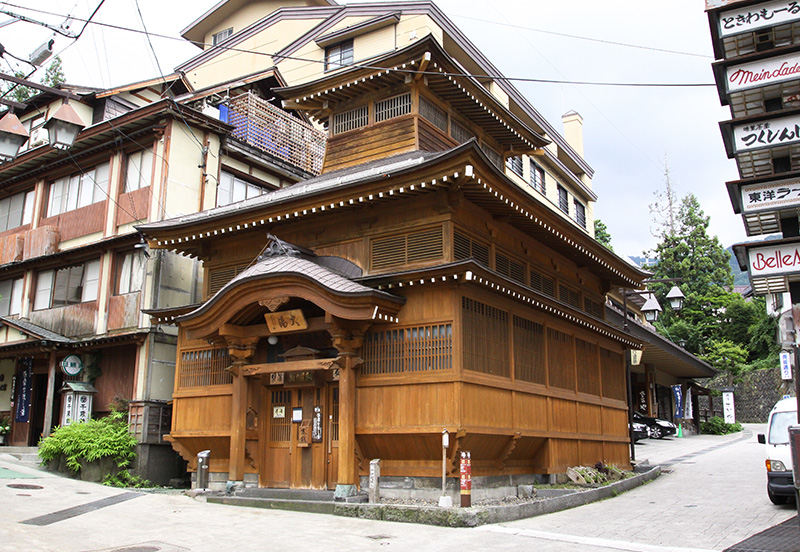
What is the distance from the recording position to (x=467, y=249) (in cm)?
1578

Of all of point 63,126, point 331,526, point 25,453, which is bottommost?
point 331,526

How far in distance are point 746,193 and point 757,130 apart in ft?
3.75

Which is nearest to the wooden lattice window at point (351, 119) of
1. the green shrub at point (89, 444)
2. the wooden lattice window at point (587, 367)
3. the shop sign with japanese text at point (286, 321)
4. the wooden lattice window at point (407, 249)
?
the wooden lattice window at point (407, 249)

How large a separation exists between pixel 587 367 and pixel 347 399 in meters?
8.82

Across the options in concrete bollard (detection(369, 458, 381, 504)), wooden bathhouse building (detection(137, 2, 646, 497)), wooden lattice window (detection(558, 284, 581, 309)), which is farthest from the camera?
wooden lattice window (detection(558, 284, 581, 309))

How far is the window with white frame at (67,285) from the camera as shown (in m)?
23.6

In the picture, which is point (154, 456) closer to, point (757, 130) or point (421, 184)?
point (421, 184)

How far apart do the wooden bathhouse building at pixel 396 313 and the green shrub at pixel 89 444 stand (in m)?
2.25

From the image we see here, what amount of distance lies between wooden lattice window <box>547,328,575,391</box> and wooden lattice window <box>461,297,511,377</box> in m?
2.58

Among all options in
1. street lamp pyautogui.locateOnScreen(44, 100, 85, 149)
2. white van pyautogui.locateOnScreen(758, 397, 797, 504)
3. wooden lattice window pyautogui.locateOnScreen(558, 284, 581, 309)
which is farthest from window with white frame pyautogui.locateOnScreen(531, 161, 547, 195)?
street lamp pyautogui.locateOnScreen(44, 100, 85, 149)

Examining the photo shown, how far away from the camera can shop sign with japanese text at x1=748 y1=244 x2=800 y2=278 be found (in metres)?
11.6

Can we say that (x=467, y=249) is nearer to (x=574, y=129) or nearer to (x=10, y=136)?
(x=10, y=136)

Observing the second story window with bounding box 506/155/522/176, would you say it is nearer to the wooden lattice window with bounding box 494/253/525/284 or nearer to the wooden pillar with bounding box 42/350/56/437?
the wooden lattice window with bounding box 494/253/525/284

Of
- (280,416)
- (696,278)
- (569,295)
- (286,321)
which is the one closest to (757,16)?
(569,295)
